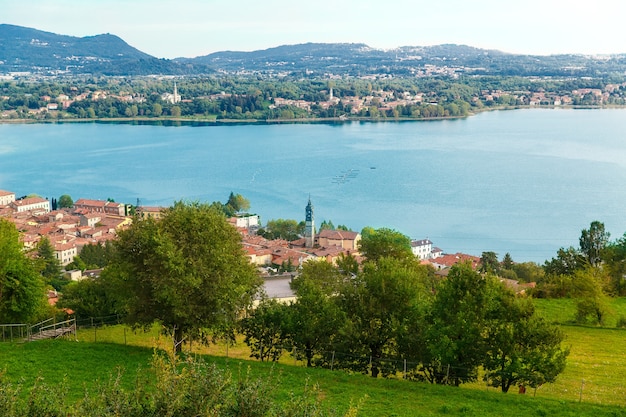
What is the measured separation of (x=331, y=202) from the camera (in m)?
25.6

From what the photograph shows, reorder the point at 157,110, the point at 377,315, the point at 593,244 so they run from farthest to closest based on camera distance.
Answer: the point at 157,110 < the point at 593,244 < the point at 377,315

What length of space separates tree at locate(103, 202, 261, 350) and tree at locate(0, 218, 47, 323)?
981 mm

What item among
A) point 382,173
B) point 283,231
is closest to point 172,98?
point 382,173

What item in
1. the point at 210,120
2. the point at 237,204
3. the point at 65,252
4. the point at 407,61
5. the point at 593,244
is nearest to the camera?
the point at 593,244

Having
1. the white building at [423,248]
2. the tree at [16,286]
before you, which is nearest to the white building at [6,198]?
the white building at [423,248]

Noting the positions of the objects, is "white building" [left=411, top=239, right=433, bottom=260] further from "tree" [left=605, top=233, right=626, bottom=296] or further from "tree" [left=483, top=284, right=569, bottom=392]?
"tree" [left=483, top=284, right=569, bottom=392]

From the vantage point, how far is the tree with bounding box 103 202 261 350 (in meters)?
5.37

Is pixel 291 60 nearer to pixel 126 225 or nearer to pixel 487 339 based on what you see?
pixel 126 225

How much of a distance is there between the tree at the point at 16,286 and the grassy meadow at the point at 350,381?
62 cm

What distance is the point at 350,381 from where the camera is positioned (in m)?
4.89

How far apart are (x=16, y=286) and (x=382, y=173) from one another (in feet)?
83.3

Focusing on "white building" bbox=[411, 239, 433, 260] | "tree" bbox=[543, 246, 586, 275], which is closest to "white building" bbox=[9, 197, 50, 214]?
"white building" bbox=[411, 239, 433, 260]

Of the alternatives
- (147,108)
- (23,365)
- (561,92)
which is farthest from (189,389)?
(561,92)

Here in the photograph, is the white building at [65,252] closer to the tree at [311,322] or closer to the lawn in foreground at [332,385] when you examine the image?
the lawn in foreground at [332,385]
